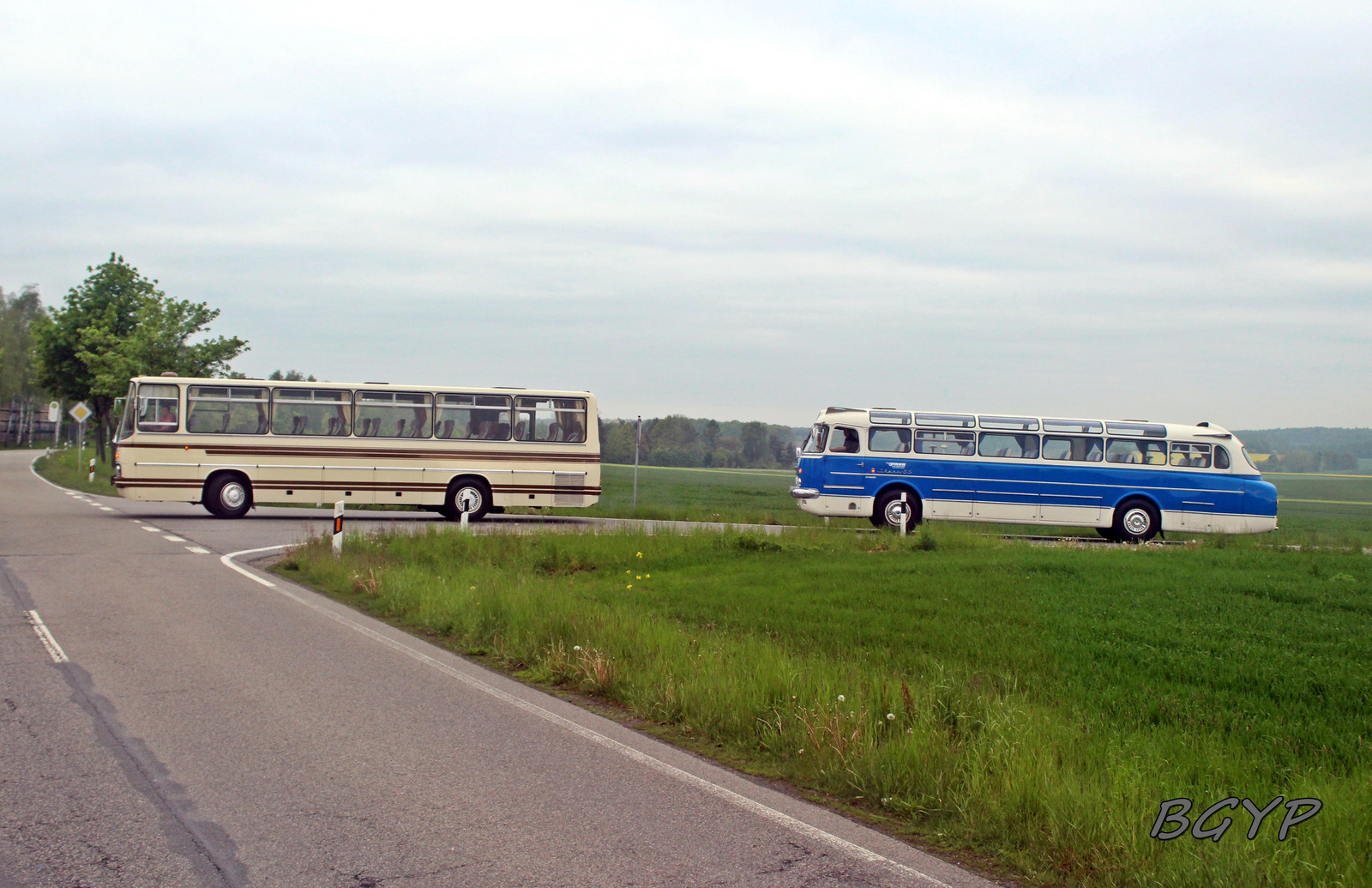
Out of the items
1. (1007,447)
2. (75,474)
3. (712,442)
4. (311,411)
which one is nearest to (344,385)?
(311,411)

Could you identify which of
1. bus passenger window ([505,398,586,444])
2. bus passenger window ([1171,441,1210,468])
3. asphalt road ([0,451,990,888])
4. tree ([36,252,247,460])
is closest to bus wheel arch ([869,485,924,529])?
bus passenger window ([1171,441,1210,468])

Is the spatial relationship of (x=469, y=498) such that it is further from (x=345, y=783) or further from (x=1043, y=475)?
(x=345, y=783)

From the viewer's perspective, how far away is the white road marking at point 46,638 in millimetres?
8934

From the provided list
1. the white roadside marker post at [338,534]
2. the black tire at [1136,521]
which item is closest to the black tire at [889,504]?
the black tire at [1136,521]

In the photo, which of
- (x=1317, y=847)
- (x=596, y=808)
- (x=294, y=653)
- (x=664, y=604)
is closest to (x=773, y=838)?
(x=596, y=808)

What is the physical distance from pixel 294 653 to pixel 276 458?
1725cm

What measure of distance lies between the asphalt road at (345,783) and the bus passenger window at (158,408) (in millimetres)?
15369

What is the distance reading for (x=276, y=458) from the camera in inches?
1000

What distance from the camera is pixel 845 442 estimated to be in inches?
1035

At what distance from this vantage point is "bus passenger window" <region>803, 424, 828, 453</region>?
26.4m

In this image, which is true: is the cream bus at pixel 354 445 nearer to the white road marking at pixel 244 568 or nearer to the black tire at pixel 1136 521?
the white road marking at pixel 244 568

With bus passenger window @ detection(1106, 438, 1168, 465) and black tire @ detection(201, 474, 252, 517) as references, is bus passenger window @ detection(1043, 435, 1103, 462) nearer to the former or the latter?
bus passenger window @ detection(1106, 438, 1168, 465)

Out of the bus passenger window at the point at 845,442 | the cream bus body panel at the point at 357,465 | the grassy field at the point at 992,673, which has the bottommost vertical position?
the grassy field at the point at 992,673

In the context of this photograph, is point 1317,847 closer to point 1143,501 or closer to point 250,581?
point 250,581
